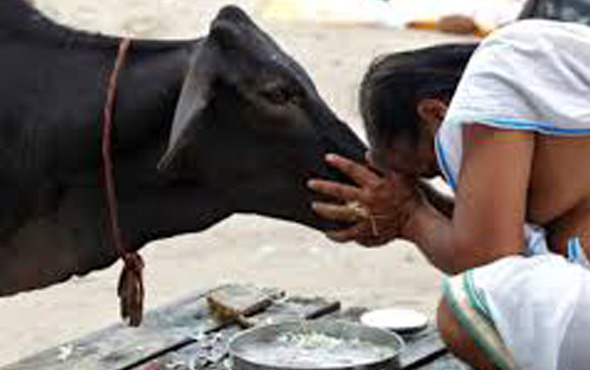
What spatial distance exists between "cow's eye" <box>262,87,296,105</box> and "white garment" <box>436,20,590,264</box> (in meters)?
0.56

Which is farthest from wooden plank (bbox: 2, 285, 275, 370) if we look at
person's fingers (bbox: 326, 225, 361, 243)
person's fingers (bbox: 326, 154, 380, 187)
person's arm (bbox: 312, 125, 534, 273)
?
person's arm (bbox: 312, 125, 534, 273)

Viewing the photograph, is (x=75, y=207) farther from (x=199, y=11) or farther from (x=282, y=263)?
(x=199, y=11)

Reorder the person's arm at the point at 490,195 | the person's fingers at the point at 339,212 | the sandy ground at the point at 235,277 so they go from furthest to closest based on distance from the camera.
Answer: the sandy ground at the point at 235,277
the person's fingers at the point at 339,212
the person's arm at the point at 490,195

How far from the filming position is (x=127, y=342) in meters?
3.77

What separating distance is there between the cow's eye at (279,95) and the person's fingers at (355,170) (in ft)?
0.56

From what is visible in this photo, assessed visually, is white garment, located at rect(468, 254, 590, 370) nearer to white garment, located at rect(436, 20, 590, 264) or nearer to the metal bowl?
white garment, located at rect(436, 20, 590, 264)

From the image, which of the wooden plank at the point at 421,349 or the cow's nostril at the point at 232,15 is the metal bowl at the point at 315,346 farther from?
the cow's nostril at the point at 232,15

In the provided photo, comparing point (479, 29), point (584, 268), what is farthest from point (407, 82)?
point (479, 29)

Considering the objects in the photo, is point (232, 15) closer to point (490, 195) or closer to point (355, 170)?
point (355, 170)

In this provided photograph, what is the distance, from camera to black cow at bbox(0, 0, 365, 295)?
3.21 metres

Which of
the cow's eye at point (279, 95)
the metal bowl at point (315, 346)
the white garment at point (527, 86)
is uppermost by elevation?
the white garment at point (527, 86)

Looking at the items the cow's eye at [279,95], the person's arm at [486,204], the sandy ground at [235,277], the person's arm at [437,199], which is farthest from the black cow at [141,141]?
the sandy ground at [235,277]

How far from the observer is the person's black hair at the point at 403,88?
115 inches

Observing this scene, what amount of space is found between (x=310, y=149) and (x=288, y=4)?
26.5 feet
